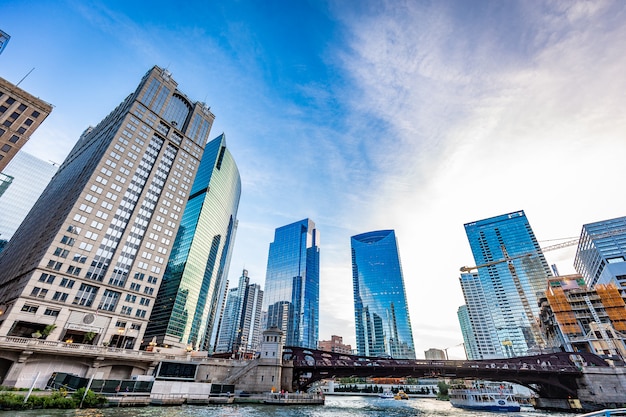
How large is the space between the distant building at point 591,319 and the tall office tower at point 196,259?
14797cm

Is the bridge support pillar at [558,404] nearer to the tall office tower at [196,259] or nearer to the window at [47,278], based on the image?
the window at [47,278]

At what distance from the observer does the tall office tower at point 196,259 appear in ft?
431

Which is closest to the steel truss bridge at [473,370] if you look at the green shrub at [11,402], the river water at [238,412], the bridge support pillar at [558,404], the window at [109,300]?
the bridge support pillar at [558,404]

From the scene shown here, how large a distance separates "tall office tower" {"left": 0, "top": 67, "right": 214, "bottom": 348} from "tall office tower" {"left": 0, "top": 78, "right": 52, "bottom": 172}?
606 inches

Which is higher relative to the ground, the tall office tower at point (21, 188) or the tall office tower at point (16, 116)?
the tall office tower at point (21, 188)

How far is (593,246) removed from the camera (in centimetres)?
13962

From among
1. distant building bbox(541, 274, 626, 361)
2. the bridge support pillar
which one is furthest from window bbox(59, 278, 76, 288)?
distant building bbox(541, 274, 626, 361)

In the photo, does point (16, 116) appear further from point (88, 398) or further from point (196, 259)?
point (196, 259)

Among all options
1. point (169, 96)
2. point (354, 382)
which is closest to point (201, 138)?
point (169, 96)

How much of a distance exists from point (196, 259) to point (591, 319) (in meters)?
158

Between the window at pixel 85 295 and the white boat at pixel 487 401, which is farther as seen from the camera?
the white boat at pixel 487 401

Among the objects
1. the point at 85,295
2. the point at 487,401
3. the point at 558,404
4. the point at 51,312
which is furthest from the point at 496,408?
the point at 51,312

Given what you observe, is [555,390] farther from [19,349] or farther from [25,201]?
[25,201]

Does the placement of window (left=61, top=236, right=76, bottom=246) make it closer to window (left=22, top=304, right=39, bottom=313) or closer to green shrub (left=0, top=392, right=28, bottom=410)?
window (left=22, top=304, right=39, bottom=313)
